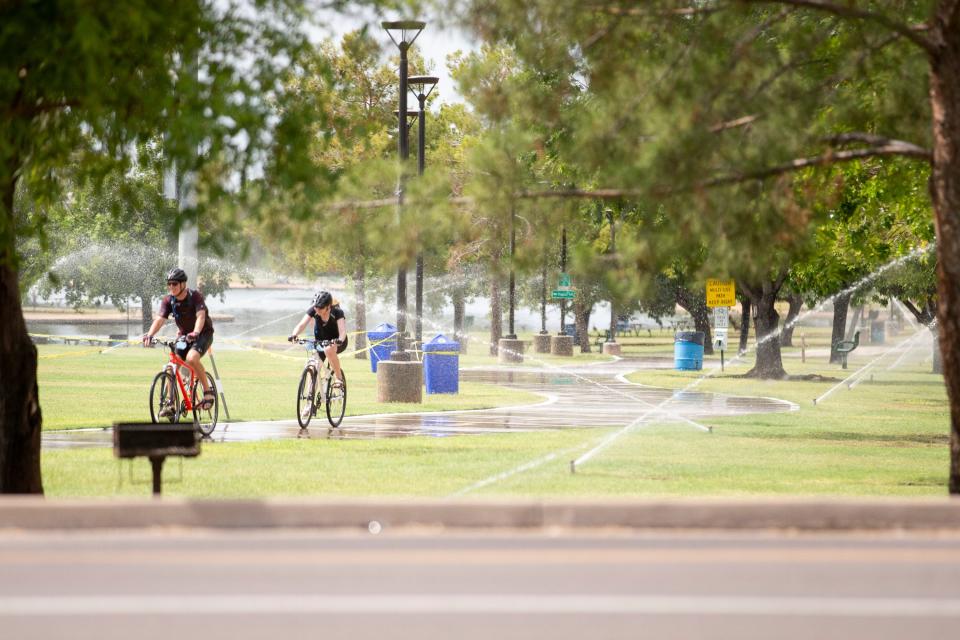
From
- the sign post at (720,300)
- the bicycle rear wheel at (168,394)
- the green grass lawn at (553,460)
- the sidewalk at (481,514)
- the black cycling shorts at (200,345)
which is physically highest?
the sign post at (720,300)

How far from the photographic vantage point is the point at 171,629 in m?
7.66

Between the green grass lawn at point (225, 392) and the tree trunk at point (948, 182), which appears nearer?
the tree trunk at point (948, 182)

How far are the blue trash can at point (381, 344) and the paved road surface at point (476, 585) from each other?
113 ft

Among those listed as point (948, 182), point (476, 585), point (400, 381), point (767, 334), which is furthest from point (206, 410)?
point (767, 334)

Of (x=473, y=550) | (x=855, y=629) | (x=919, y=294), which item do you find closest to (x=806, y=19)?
(x=473, y=550)

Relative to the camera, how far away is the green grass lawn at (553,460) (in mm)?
15555

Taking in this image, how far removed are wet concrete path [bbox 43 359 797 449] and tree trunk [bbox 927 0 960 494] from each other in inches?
395

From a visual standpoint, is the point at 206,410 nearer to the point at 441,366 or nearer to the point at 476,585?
the point at 476,585

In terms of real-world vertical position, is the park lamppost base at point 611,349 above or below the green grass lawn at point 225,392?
above

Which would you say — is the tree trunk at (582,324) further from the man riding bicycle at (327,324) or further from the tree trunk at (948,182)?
the tree trunk at (948,182)

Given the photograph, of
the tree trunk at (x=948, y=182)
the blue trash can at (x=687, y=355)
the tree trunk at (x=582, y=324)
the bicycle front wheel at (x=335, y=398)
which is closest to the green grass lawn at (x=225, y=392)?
the bicycle front wheel at (x=335, y=398)

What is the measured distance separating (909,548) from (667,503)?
1.63 meters

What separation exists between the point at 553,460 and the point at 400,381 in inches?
406

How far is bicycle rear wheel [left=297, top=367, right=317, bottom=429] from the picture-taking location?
71.7 feet
